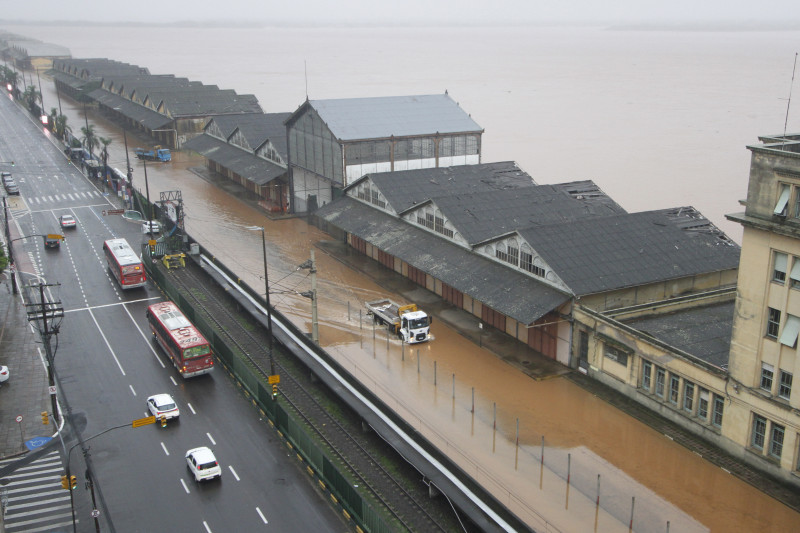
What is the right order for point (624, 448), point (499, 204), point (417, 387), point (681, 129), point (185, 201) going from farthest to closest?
point (681, 129), point (185, 201), point (499, 204), point (417, 387), point (624, 448)

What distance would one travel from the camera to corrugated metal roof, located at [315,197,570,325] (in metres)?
49.7

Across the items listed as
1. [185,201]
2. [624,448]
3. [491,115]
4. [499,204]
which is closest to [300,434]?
[624,448]

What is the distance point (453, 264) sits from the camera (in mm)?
58656

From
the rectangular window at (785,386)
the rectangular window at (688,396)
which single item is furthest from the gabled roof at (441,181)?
the rectangular window at (785,386)

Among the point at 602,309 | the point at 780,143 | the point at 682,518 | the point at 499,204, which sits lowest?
the point at 682,518

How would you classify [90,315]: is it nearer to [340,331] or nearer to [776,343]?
[340,331]

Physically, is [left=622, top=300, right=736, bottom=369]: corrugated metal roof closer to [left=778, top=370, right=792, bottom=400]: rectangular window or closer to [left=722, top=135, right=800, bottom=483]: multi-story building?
[left=722, top=135, right=800, bottom=483]: multi-story building

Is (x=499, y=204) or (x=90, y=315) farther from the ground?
(x=499, y=204)

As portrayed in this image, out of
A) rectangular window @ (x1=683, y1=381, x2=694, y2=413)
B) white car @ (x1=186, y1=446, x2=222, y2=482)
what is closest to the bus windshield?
white car @ (x1=186, y1=446, x2=222, y2=482)

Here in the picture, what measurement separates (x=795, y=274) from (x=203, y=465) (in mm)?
29764

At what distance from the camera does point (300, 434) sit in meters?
38.9

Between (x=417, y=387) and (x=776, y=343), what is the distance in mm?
21011

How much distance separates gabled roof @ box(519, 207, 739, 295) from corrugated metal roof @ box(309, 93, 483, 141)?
1318 inches

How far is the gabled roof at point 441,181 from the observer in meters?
73.1
